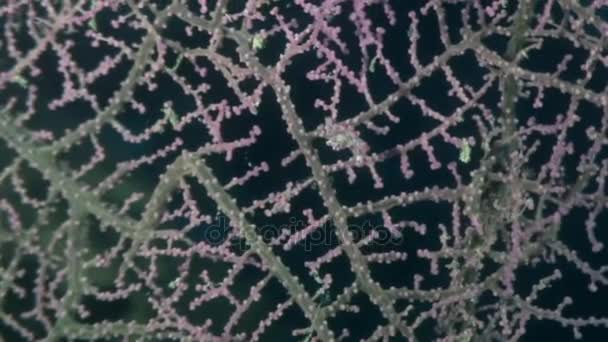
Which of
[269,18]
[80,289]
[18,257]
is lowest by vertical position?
[80,289]

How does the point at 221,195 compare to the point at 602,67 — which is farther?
the point at 602,67

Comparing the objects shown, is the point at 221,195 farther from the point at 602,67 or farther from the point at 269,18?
the point at 602,67

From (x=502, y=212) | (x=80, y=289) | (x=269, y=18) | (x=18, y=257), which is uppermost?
(x=269, y=18)

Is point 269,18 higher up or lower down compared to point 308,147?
higher up

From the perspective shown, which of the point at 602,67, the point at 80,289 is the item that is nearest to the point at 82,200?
the point at 80,289

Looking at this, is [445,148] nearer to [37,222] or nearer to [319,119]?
[319,119]

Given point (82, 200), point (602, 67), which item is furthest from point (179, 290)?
point (602, 67)
